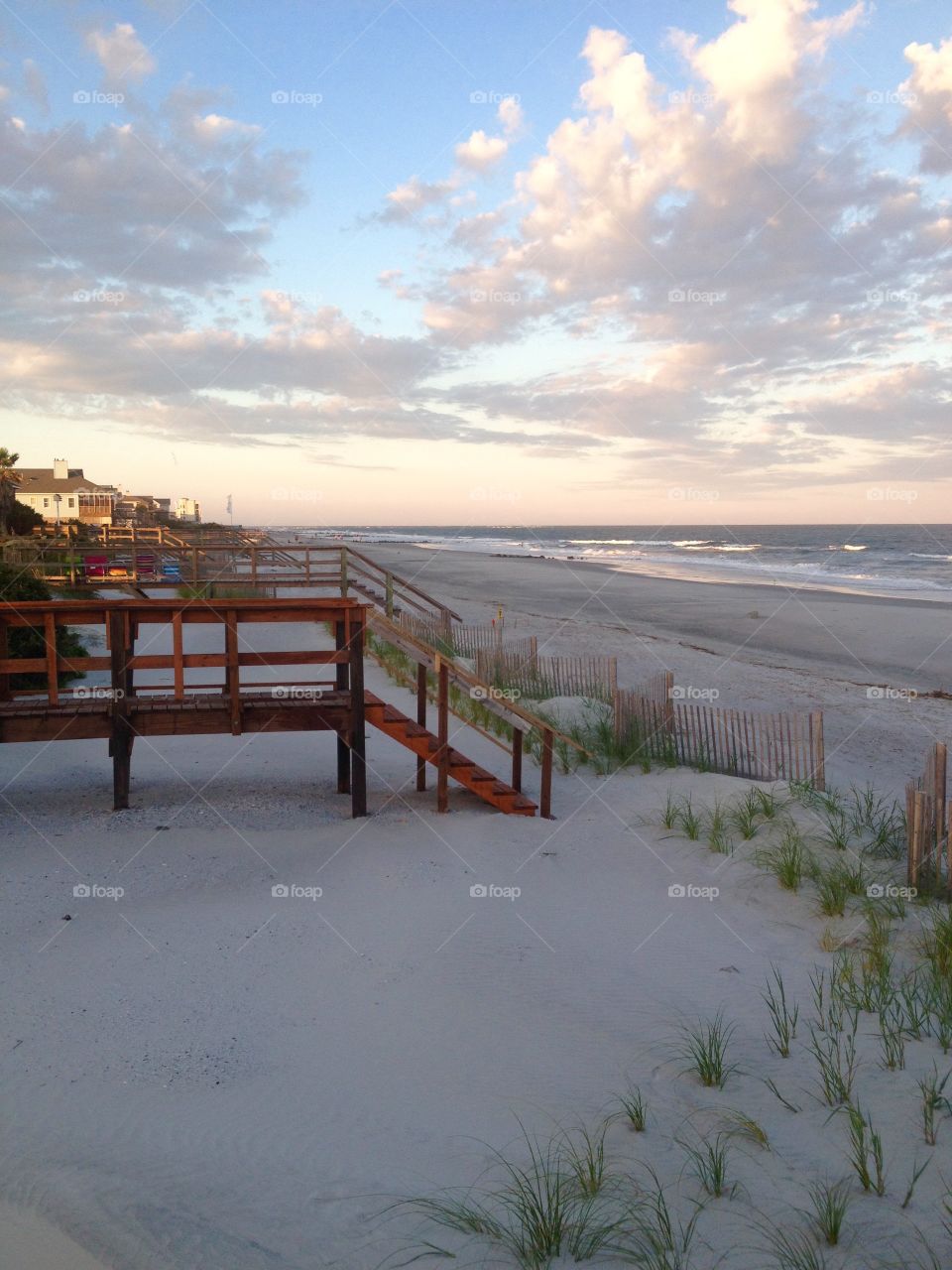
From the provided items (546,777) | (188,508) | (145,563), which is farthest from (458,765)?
(188,508)

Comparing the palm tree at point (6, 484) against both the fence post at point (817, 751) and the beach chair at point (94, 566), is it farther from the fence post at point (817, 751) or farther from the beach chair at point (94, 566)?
the fence post at point (817, 751)

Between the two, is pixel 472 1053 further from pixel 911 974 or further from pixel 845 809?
pixel 845 809

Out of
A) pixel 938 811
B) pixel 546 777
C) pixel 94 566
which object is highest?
pixel 94 566

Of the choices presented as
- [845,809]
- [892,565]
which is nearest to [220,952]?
[845,809]

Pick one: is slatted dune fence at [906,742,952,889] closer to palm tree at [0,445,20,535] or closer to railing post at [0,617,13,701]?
railing post at [0,617,13,701]

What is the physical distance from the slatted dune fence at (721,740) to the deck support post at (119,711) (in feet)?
20.4
